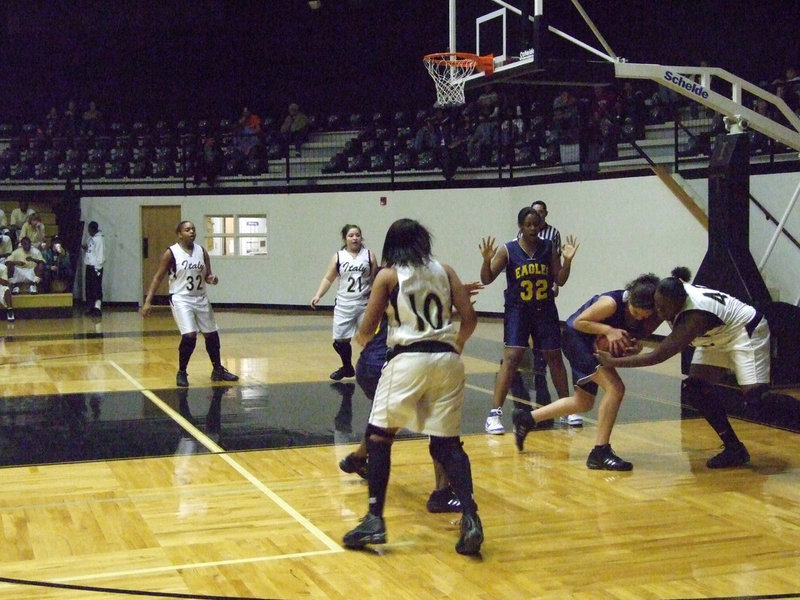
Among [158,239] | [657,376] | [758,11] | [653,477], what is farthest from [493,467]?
[158,239]

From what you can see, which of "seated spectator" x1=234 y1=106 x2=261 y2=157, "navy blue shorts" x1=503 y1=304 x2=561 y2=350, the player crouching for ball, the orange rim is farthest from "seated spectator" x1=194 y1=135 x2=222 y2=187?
the player crouching for ball

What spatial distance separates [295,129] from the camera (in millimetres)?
24234

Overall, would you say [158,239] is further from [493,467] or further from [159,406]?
[493,467]

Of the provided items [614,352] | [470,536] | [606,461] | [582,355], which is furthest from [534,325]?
[470,536]

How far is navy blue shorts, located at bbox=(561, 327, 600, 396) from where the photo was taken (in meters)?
7.29

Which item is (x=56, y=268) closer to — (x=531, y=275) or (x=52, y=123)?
(x=52, y=123)

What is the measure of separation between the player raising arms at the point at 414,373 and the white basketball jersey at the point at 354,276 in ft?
19.1

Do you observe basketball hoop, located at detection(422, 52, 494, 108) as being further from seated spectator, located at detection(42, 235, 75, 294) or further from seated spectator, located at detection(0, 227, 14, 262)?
seated spectator, located at detection(42, 235, 75, 294)

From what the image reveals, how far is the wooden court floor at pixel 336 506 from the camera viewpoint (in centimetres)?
494

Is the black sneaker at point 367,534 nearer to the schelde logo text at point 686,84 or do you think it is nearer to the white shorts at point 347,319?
the white shorts at point 347,319

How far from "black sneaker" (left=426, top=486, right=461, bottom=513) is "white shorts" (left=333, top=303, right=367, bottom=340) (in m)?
5.27

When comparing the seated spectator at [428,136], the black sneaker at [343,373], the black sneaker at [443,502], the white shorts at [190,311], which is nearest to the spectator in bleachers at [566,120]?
the seated spectator at [428,136]

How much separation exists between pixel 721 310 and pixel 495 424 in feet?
7.39

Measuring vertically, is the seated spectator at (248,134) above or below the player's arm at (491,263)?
above
